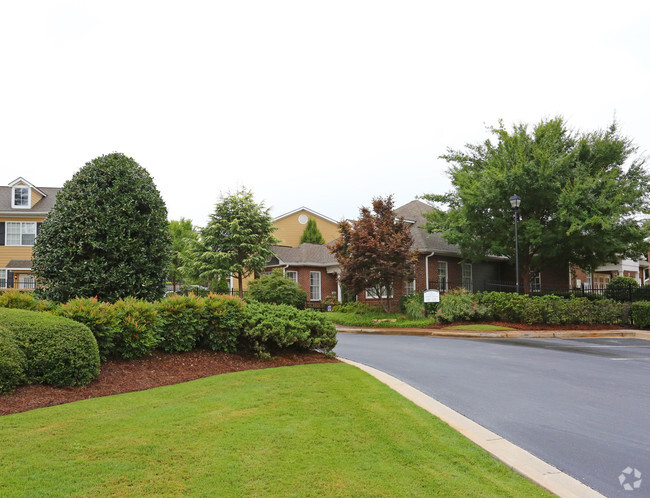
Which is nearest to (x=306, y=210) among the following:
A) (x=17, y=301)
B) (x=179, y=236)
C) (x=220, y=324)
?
(x=179, y=236)

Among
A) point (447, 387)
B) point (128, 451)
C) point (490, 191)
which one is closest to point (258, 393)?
point (128, 451)

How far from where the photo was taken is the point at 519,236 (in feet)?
71.9

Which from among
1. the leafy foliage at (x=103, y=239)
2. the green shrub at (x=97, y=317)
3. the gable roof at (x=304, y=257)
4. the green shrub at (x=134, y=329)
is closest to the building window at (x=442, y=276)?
the gable roof at (x=304, y=257)

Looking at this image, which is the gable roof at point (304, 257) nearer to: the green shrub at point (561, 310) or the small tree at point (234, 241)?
the small tree at point (234, 241)

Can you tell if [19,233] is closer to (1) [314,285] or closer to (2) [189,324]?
(1) [314,285]

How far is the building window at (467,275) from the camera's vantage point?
28.0 meters

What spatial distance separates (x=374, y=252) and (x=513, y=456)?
1644cm

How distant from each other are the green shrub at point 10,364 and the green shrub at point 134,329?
1.59 m

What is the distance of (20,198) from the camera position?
31953 mm

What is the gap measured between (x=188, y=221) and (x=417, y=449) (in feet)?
157

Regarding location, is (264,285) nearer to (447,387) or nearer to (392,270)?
(392,270)

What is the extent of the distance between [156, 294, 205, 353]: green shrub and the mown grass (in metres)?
12.6

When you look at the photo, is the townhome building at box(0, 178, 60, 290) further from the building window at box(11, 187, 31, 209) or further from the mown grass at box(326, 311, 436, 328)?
the mown grass at box(326, 311, 436, 328)

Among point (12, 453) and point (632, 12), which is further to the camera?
point (632, 12)
